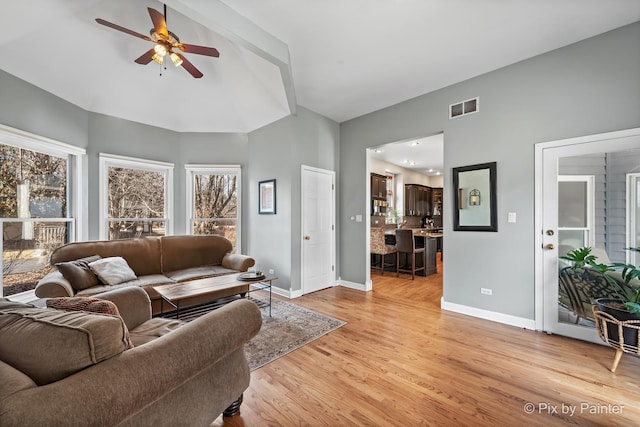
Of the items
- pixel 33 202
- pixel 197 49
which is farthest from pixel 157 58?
pixel 33 202

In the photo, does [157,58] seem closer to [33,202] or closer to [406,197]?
[33,202]

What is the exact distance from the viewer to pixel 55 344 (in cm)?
87

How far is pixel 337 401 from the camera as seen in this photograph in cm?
179

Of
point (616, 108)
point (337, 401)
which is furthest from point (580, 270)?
point (337, 401)

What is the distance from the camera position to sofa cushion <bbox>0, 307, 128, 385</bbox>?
0.86 m

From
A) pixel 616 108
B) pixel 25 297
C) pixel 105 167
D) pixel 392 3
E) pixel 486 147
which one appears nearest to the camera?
pixel 392 3

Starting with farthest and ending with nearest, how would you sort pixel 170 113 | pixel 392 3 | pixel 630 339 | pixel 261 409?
pixel 170 113 → pixel 392 3 → pixel 630 339 → pixel 261 409

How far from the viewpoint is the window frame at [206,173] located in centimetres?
468

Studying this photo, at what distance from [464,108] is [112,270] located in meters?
4.67

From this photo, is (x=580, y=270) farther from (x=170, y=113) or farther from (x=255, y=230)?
(x=170, y=113)

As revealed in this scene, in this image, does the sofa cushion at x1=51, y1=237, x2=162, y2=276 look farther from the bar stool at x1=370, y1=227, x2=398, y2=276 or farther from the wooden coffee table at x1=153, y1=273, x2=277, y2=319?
the bar stool at x1=370, y1=227, x2=398, y2=276

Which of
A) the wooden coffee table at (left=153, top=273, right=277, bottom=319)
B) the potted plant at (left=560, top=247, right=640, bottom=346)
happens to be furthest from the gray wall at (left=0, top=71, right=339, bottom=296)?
the potted plant at (left=560, top=247, right=640, bottom=346)

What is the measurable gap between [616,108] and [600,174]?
0.61m

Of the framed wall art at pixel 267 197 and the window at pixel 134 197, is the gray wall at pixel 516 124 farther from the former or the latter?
the window at pixel 134 197
